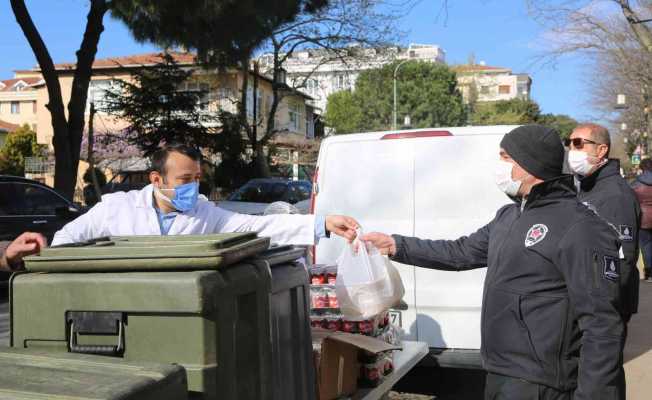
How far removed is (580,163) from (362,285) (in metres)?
1.96

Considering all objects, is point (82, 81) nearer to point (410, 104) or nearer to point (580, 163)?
point (580, 163)

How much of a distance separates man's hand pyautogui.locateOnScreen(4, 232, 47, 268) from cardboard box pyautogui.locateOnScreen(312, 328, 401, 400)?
4.00ft

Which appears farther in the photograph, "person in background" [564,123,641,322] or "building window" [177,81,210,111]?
"building window" [177,81,210,111]

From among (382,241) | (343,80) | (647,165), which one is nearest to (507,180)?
(382,241)

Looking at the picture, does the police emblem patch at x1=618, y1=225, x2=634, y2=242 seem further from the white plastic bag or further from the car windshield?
the car windshield

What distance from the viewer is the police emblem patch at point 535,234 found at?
8.56 ft

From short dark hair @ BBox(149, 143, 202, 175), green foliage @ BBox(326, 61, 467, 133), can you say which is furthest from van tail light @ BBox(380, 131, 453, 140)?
green foliage @ BBox(326, 61, 467, 133)

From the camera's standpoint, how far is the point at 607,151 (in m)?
4.46

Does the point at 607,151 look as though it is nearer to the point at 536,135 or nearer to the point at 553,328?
the point at 536,135

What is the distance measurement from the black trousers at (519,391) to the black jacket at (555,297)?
1.1 inches

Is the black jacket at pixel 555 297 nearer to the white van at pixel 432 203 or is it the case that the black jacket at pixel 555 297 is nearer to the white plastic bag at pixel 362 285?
the white plastic bag at pixel 362 285

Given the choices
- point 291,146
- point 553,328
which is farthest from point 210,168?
point 553,328

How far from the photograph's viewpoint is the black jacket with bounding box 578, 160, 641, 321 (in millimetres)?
3748

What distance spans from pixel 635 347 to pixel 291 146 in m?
36.2
